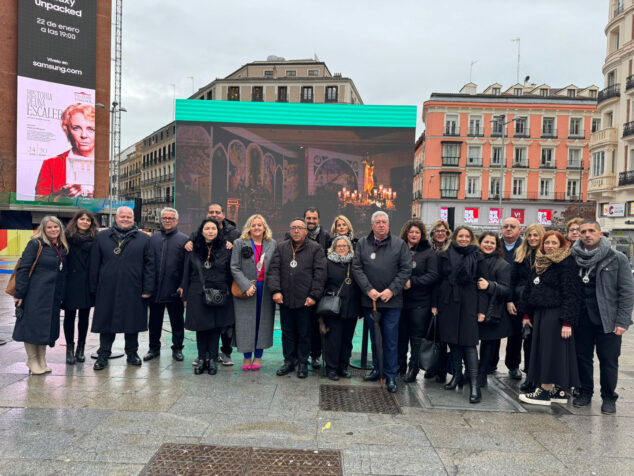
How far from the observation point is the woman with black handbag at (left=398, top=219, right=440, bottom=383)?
207 inches

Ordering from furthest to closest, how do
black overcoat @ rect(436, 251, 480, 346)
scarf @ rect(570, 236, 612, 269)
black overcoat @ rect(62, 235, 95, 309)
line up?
black overcoat @ rect(62, 235, 95, 309) → black overcoat @ rect(436, 251, 480, 346) → scarf @ rect(570, 236, 612, 269)

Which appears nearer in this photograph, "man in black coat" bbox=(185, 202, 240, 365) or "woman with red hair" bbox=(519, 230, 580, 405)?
"woman with red hair" bbox=(519, 230, 580, 405)

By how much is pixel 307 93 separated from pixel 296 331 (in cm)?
5706

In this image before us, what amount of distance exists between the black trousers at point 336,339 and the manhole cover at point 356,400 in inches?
13.4

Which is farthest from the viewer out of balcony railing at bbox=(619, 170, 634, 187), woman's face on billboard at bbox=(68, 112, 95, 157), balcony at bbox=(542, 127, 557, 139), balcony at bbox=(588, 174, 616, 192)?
balcony at bbox=(542, 127, 557, 139)

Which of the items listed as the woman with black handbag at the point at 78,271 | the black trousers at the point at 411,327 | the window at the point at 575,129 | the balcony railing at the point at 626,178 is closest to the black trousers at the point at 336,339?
the black trousers at the point at 411,327

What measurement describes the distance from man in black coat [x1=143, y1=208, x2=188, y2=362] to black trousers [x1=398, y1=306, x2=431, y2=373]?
276 cm

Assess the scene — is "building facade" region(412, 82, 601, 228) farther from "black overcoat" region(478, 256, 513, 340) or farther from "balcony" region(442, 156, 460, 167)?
"black overcoat" region(478, 256, 513, 340)

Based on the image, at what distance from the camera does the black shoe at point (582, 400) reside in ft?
15.6

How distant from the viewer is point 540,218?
49500mm

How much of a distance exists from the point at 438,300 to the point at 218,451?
2.81m

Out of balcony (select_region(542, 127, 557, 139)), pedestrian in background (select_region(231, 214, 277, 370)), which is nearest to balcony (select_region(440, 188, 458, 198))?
balcony (select_region(542, 127, 557, 139))

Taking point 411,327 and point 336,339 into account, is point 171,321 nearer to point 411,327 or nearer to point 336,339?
point 336,339

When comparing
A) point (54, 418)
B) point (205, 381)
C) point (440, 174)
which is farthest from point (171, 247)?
point (440, 174)
